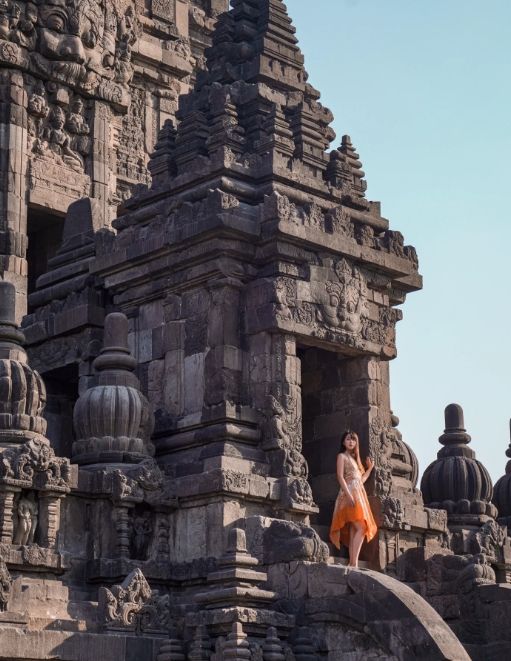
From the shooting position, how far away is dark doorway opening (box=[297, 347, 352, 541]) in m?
24.2

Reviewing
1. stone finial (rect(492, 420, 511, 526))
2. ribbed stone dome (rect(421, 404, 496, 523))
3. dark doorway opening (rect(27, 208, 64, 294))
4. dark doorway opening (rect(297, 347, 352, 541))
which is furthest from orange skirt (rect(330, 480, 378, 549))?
dark doorway opening (rect(27, 208, 64, 294))

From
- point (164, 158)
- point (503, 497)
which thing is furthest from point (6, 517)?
point (503, 497)

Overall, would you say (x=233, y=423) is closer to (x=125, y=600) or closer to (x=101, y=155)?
(x=125, y=600)

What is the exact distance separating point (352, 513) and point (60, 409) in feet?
20.7

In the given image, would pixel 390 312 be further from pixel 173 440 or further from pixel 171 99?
pixel 171 99

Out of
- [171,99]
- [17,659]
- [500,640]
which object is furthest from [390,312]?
[171,99]

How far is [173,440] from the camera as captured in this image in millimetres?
22750

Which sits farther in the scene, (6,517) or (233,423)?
(233,423)

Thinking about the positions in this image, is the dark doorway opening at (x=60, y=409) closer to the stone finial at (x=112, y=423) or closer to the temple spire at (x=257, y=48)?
the stone finial at (x=112, y=423)

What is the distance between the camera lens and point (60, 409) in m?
26.3

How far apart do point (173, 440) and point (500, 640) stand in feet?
17.7

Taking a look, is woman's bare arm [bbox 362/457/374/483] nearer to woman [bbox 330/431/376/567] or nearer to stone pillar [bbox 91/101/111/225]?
woman [bbox 330/431/376/567]

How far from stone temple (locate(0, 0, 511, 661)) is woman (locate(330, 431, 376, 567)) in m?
0.42

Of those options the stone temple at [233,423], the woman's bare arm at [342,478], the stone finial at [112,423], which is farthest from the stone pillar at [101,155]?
the woman's bare arm at [342,478]
